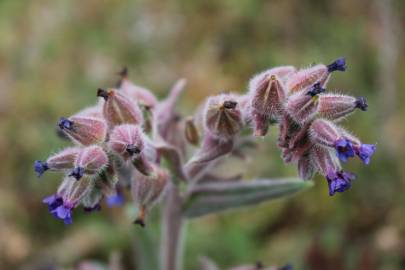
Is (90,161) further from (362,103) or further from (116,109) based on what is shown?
(362,103)

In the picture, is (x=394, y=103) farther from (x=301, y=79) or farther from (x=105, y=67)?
(x=301, y=79)

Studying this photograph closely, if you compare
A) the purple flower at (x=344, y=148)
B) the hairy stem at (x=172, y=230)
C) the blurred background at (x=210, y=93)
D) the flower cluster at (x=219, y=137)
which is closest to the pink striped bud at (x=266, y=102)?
the flower cluster at (x=219, y=137)

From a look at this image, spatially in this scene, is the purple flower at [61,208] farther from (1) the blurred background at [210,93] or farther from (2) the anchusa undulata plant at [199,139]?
(1) the blurred background at [210,93]

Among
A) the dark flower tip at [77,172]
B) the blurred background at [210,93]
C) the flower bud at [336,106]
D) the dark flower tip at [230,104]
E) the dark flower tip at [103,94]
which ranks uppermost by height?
the blurred background at [210,93]

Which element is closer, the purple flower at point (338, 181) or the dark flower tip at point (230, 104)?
the purple flower at point (338, 181)

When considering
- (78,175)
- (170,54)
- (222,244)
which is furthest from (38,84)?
(78,175)

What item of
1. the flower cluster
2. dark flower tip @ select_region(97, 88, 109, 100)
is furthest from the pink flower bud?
dark flower tip @ select_region(97, 88, 109, 100)

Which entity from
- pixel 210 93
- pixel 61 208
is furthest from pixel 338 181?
pixel 210 93
